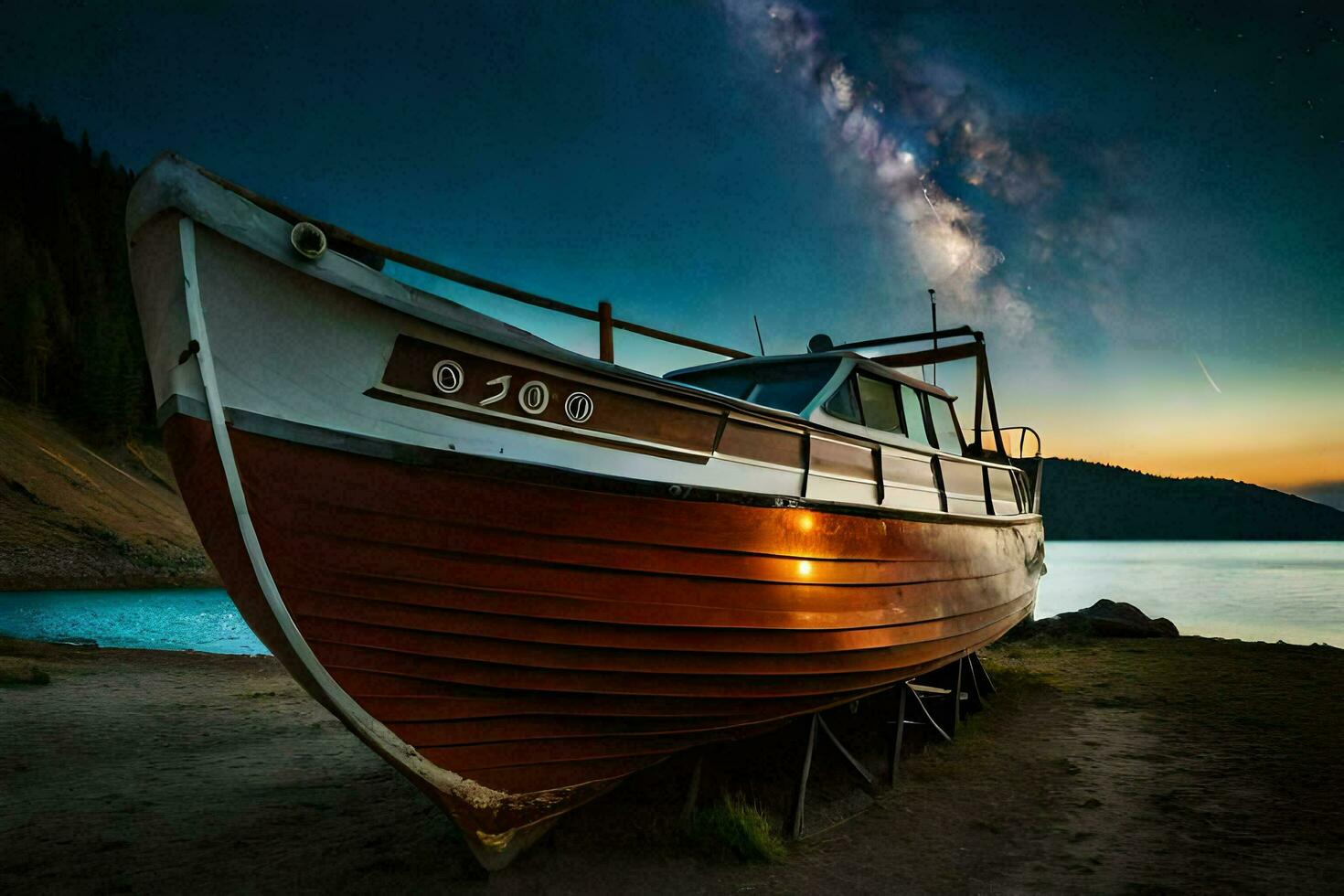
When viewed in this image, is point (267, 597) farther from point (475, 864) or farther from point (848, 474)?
point (848, 474)

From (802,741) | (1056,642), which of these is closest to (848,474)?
(802,741)

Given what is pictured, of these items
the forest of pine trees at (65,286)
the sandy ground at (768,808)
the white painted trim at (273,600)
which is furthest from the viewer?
the forest of pine trees at (65,286)

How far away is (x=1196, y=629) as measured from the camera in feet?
108

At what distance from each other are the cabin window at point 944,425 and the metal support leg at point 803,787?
3.06 m

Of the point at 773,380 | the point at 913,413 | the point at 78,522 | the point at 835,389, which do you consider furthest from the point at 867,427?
the point at 78,522

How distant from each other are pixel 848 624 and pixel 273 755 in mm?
5864

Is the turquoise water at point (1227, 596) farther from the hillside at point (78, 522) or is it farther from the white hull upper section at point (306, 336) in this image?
the hillside at point (78, 522)

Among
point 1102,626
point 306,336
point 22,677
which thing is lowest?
point 22,677

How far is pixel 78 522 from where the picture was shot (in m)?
34.3

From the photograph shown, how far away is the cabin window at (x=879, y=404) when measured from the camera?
5.77 metres

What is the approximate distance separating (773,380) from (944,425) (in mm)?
2487

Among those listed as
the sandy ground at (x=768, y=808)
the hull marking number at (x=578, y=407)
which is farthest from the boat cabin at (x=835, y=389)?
the sandy ground at (x=768, y=808)

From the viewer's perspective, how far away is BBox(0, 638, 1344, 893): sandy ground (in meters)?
4.18

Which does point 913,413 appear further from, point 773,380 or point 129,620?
point 129,620
